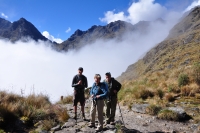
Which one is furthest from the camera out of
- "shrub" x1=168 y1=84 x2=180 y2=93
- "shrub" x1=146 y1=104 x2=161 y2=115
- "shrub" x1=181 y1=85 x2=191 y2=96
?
"shrub" x1=168 y1=84 x2=180 y2=93

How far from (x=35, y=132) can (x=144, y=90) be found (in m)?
9.25

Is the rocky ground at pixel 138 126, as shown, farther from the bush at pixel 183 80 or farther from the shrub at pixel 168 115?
the bush at pixel 183 80

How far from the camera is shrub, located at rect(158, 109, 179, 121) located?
384 inches

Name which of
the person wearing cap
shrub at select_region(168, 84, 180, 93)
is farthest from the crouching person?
shrub at select_region(168, 84, 180, 93)

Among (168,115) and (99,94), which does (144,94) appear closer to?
(168,115)

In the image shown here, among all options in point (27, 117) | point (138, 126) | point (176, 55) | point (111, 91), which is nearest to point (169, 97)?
point (138, 126)

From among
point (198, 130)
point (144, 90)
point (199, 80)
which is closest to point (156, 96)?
point (144, 90)

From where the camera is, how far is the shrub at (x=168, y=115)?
32.0ft

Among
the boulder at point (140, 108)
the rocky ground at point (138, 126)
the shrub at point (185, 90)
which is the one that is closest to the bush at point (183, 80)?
the shrub at point (185, 90)

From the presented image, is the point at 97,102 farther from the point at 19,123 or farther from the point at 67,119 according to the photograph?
the point at 19,123

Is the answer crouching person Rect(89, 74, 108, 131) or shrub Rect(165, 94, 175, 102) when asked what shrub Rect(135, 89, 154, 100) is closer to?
shrub Rect(165, 94, 175, 102)

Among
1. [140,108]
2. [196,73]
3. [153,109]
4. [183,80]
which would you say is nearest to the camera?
[153,109]

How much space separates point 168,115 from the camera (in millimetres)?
9961

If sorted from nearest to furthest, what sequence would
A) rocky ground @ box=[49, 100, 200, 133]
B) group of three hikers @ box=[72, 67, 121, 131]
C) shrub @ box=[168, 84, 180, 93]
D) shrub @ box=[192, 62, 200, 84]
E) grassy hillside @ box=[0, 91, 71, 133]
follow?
1. group of three hikers @ box=[72, 67, 121, 131]
2. rocky ground @ box=[49, 100, 200, 133]
3. grassy hillside @ box=[0, 91, 71, 133]
4. shrub @ box=[168, 84, 180, 93]
5. shrub @ box=[192, 62, 200, 84]
